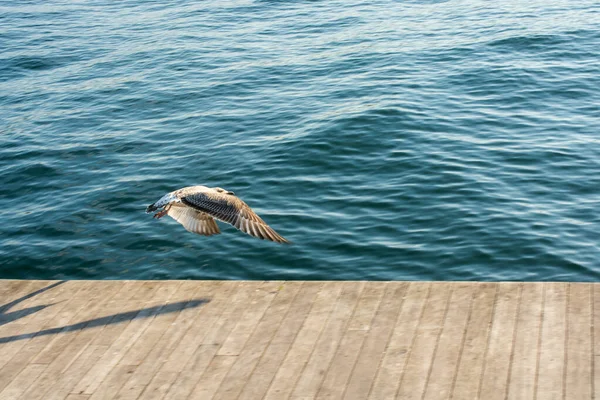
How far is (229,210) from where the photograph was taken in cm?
1091

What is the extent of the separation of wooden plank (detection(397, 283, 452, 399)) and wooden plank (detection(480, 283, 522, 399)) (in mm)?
549

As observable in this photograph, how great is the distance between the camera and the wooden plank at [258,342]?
8.30 metres

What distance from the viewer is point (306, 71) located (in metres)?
23.4

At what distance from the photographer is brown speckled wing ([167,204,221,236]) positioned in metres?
11.7

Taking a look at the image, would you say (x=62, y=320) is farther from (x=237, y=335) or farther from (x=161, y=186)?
(x=161, y=186)

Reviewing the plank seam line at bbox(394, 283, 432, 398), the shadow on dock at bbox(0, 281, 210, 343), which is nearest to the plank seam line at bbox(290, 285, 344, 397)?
the plank seam line at bbox(394, 283, 432, 398)

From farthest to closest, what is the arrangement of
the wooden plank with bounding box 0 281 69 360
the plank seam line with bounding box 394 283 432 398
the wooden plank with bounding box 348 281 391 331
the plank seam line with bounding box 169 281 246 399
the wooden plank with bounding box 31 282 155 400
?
the wooden plank with bounding box 0 281 69 360 → the wooden plank with bounding box 348 281 391 331 → the wooden plank with bounding box 31 282 155 400 → the plank seam line with bounding box 169 281 246 399 → the plank seam line with bounding box 394 283 432 398

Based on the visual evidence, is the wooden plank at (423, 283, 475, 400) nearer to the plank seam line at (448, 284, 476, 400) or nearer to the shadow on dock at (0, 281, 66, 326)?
the plank seam line at (448, 284, 476, 400)

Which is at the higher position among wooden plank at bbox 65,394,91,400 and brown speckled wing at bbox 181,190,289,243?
brown speckled wing at bbox 181,190,289,243

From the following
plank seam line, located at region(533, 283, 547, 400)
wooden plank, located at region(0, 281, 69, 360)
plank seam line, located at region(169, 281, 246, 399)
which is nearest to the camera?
plank seam line, located at region(533, 283, 547, 400)

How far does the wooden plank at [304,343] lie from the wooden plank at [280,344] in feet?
0.19

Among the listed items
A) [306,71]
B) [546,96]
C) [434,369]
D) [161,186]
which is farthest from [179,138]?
[434,369]

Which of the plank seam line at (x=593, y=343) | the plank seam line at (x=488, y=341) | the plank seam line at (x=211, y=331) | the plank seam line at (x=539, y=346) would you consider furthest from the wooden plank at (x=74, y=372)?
the plank seam line at (x=593, y=343)

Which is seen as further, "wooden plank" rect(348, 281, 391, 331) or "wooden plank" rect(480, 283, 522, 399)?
"wooden plank" rect(348, 281, 391, 331)
